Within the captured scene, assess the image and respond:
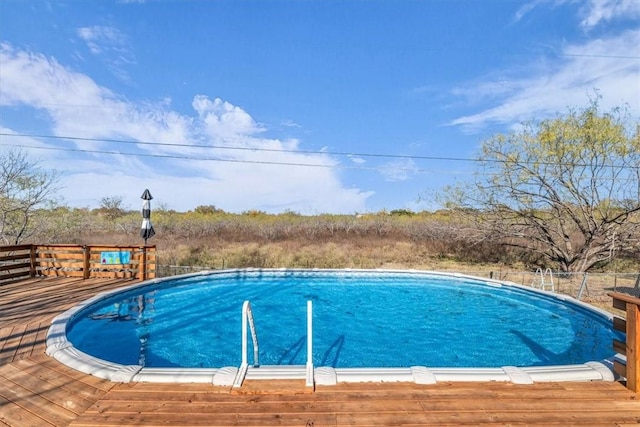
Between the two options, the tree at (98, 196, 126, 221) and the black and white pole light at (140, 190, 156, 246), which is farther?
the tree at (98, 196, 126, 221)

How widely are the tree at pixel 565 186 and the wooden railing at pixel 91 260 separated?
39.4 feet

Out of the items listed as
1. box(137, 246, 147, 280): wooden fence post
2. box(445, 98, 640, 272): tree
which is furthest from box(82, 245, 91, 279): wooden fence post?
box(445, 98, 640, 272): tree

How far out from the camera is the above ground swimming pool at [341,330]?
4.70 m

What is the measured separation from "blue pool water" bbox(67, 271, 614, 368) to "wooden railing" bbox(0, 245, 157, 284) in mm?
781

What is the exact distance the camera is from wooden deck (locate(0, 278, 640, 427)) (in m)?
2.58

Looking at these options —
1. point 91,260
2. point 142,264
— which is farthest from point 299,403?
point 91,260

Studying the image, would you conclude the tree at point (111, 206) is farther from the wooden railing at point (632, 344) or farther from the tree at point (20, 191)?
the wooden railing at point (632, 344)

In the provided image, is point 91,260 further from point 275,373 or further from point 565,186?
point 565,186

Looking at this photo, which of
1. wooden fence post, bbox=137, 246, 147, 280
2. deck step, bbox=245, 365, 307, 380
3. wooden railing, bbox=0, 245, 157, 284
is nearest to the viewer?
deck step, bbox=245, 365, 307, 380

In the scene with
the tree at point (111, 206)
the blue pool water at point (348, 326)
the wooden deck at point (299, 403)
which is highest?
the tree at point (111, 206)

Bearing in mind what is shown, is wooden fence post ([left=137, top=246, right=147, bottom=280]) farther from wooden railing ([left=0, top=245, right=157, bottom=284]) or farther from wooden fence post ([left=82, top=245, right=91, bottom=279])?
wooden fence post ([left=82, top=245, right=91, bottom=279])

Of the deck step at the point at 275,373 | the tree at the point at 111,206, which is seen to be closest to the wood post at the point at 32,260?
the deck step at the point at 275,373

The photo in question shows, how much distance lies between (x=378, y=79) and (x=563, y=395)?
15.8 metres

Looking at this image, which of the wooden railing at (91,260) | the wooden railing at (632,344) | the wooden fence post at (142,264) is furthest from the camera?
the wooden fence post at (142,264)
